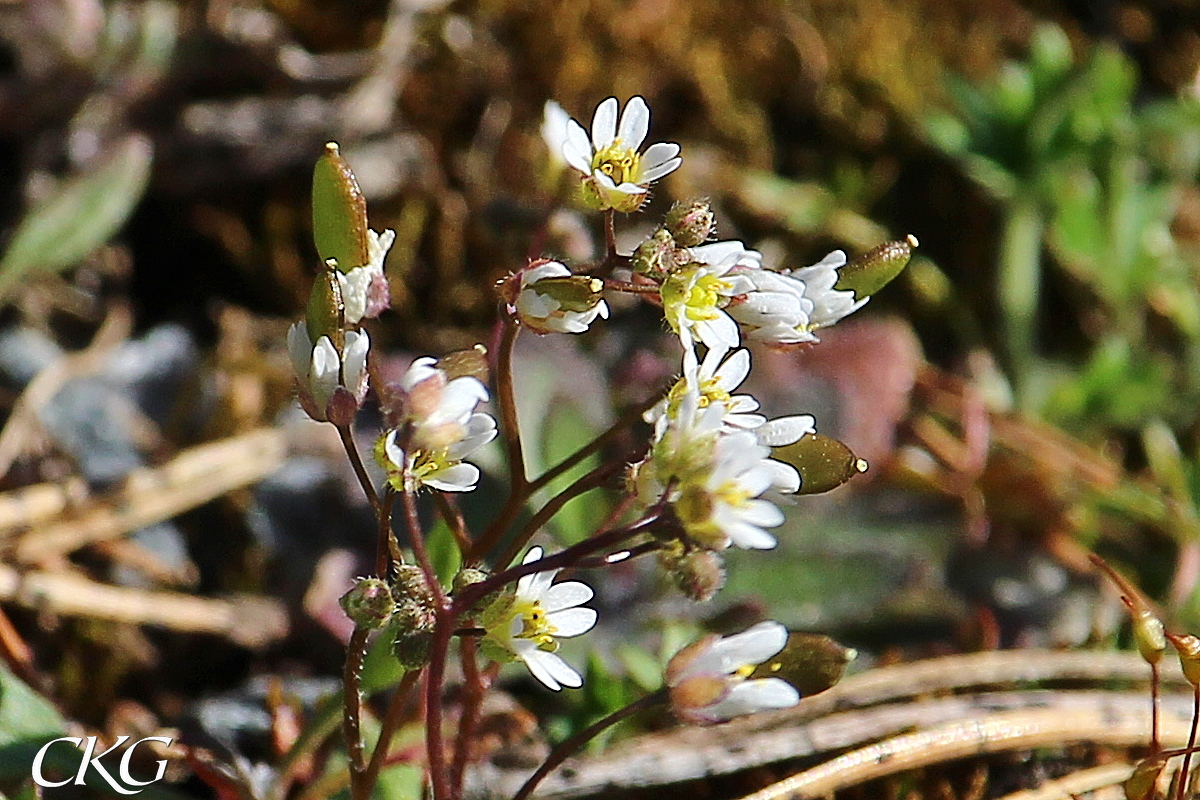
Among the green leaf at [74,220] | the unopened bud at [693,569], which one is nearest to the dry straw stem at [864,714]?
the unopened bud at [693,569]

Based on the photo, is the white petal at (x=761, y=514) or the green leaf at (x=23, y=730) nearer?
the white petal at (x=761, y=514)

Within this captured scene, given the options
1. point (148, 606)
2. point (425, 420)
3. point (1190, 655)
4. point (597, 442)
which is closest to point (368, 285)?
point (425, 420)

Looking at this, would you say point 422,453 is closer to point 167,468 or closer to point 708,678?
point 708,678

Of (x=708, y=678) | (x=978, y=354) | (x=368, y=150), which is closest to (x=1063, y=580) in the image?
(x=978, y=354)

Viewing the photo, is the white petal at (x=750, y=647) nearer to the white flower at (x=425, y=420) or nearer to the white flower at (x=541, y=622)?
the white flower at (x=541, y=622)

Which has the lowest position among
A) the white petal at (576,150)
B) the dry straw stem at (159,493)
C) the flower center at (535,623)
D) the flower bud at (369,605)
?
the dry straw stem at (159,493)
